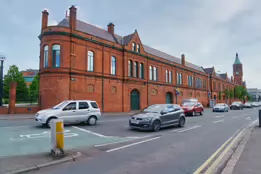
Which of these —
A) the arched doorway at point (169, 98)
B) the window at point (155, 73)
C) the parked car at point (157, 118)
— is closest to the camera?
the parked car at point (157, 118)

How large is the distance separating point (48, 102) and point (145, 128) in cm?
1602

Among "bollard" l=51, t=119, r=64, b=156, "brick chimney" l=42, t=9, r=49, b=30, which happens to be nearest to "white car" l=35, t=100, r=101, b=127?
"bollard" l=51, t=119, r=64, b=156

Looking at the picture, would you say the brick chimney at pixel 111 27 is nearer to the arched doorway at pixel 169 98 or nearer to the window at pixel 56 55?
the window at pixel 56 55

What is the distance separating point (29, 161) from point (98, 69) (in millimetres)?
23071

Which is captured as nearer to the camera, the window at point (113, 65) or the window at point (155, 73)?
the window at point (113, 65)

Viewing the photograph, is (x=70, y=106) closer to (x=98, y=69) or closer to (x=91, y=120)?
(x=91, y=120)

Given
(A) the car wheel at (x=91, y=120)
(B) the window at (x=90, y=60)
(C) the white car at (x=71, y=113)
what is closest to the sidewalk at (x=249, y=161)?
(A) the car wheel at (x=91, y=120)

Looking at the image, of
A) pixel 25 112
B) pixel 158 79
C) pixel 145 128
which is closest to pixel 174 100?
pixel 158 79

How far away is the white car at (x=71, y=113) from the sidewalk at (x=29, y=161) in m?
6.66

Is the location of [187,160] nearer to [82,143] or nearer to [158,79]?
[82,143]

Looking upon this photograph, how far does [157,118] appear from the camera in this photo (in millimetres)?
12008

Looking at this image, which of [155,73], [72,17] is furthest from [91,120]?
[155,73]

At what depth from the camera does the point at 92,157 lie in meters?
6.42

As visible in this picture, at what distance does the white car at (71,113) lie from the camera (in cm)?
1269
